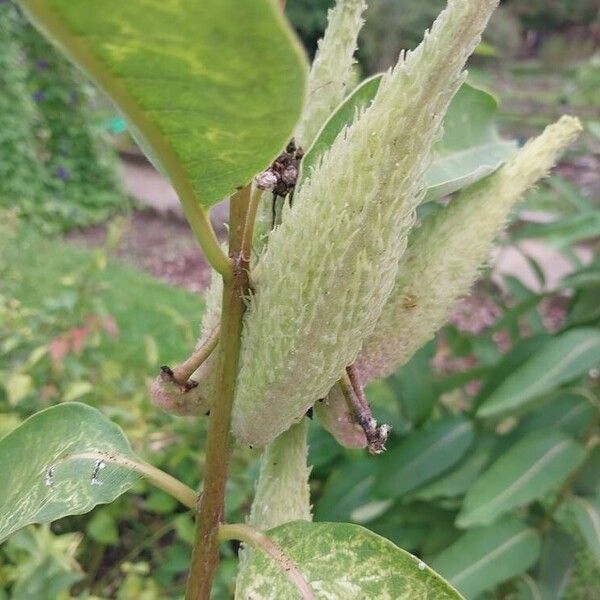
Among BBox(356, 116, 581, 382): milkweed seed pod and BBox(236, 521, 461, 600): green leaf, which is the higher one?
BBox(356, 116, 581, 382): milkweed seed pod

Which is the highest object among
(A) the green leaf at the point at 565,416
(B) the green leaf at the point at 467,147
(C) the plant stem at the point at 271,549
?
(B) the green leaf at the point at 467,147

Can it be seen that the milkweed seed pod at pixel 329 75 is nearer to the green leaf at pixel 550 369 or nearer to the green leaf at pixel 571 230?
the green leaf at pixel 550 369

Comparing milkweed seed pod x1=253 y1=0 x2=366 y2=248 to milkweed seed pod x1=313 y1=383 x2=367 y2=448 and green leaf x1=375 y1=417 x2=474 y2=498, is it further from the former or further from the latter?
green leaf x1=375 y1=417 x2=474 y2=498

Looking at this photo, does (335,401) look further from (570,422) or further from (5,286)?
(5,286)

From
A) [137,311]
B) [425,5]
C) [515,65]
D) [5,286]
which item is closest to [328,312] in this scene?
[5,286]

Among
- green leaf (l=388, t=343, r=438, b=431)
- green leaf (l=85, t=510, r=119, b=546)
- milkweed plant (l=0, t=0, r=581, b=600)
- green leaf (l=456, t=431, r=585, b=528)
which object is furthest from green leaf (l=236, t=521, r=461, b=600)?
→ green leaf (l=85, t=510, r=119, b=546)

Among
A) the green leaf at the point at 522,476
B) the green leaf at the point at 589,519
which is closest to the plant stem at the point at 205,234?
the green leaf at the point at 522,476
